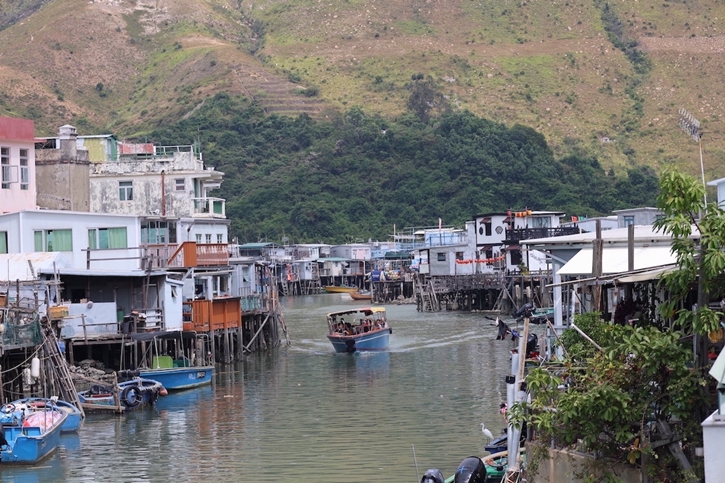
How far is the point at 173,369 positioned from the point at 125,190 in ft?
78.2

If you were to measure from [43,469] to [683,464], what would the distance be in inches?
731

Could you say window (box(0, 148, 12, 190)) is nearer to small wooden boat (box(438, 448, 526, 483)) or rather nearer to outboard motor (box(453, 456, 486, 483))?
small wooden boat (box(438, 448, 526, 483))

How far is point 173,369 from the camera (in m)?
47.8

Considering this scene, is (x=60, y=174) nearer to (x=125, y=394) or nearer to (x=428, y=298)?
(x=125, y=394)

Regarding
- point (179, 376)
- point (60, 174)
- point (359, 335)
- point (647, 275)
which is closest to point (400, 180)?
point (359, 335)

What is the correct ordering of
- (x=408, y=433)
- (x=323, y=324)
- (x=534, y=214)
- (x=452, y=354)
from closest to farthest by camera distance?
(x=408, y=433) → (x=452, y=354) → (x=323, y=324) → (x=534, y=214)

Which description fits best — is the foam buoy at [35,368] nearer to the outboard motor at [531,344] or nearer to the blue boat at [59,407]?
the blue boat at [59,407]

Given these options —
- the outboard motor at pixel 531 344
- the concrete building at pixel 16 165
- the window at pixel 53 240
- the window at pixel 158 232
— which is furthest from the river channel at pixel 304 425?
the concrete building at pixel 16 165

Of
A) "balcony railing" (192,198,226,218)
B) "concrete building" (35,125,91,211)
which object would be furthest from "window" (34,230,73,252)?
"balcony railing" (192,198,226,218)

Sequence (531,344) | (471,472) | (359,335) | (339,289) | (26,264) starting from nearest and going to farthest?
(471,472), (531,344), (26,264), (359,335), (339,289)

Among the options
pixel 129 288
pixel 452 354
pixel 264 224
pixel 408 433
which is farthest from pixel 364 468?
pixel 264 224

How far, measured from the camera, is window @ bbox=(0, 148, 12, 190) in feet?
188

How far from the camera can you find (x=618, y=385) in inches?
846

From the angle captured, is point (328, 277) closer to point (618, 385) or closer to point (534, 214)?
point (534, 214)
